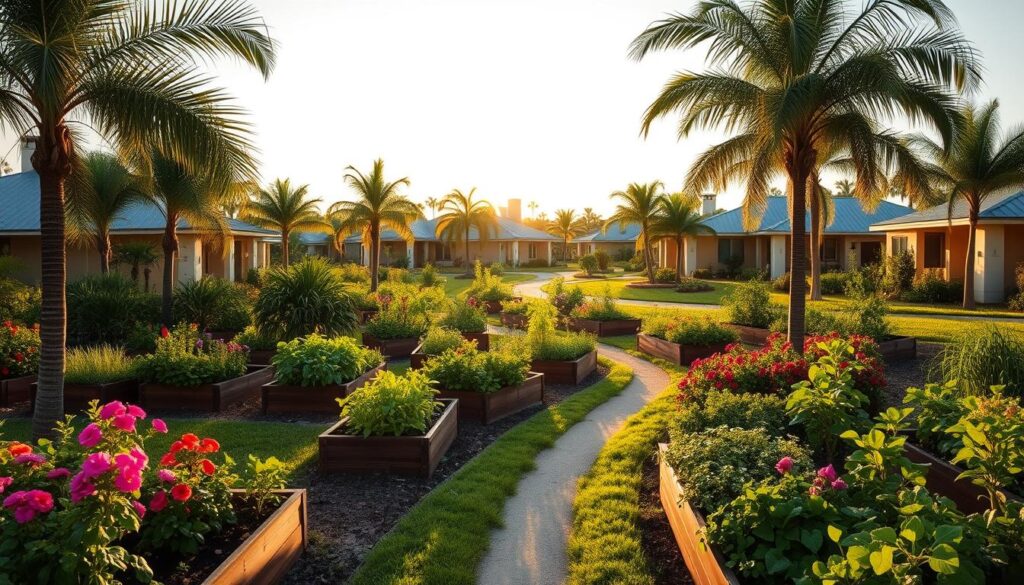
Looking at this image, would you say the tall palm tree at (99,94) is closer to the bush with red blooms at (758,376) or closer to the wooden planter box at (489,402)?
the wooden planter box at (489,402)

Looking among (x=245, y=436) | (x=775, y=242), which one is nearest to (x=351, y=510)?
(x=245, y=436)

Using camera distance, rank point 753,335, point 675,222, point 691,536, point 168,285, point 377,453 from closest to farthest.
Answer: point 691,536
point 377,453
point 753,335
point 168,285
point 675,222

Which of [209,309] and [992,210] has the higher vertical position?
[992,210]

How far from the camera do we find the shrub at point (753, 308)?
14070mm

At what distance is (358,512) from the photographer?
515cm

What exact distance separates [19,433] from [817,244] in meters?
21.4

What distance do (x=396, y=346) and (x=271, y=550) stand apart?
28.5 ft

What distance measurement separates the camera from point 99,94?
21.5 ft

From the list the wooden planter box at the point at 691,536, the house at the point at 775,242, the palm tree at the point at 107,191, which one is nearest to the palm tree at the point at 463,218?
the house at the point at 775,242

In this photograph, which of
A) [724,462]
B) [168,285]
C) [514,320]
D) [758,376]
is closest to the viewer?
[724,462]

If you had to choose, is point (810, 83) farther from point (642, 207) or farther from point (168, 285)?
point (642, 207)

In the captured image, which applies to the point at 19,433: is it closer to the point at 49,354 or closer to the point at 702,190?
the point at 49,354

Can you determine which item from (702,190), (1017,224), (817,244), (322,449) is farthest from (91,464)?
(1017,224)

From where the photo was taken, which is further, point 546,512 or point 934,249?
point 934,249
